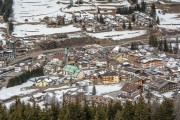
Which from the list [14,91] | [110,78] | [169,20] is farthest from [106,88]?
[169,20]

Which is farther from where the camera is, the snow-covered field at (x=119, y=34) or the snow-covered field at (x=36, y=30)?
the snow-covered field at (x=36, y=30)

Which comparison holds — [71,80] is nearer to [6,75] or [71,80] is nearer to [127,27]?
[6,75]

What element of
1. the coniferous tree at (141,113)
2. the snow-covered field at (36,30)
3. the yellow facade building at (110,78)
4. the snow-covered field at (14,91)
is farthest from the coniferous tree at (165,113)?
the snow-covered field at (36,30)

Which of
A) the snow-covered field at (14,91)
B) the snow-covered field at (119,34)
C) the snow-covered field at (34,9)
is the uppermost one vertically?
the snow-covered field at (34,9)

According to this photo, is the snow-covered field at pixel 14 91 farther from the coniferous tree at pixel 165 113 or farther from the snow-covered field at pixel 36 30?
the snow-covered field at pixel 36 30

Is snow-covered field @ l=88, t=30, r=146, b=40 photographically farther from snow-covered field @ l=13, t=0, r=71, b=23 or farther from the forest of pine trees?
the forest of pine trees
